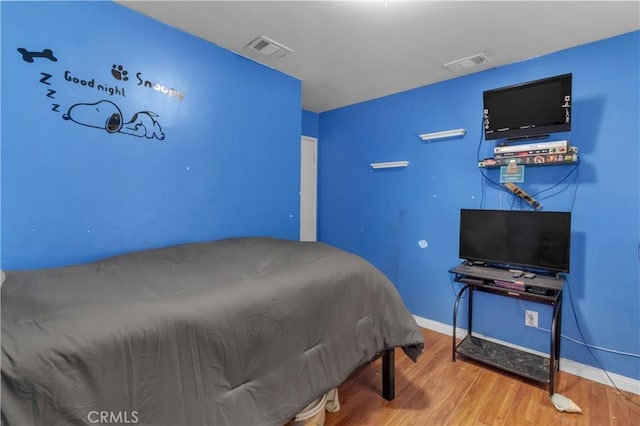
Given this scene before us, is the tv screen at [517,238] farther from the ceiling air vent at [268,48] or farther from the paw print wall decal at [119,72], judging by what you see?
the paw print wall decal at [119,72]

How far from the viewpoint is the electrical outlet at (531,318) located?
8.07 feet

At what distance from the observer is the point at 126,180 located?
1879 millimetres

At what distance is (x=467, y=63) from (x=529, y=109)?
66 cm

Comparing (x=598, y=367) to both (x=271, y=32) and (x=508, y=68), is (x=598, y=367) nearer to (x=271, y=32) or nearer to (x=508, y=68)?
(x=508, y=68)

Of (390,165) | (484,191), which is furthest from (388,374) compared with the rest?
(390,165)

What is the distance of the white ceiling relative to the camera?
1814mm

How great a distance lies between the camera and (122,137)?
1.86m

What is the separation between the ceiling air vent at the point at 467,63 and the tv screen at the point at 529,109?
0.30 meters

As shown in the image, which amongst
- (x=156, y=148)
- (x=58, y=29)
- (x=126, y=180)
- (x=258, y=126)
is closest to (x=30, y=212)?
(x=126, y=180)

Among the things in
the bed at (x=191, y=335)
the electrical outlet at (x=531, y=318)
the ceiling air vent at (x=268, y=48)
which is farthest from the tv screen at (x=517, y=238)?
the ceiling air vent at (x=268, y=48)

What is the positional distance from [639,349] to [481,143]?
6.12ft
